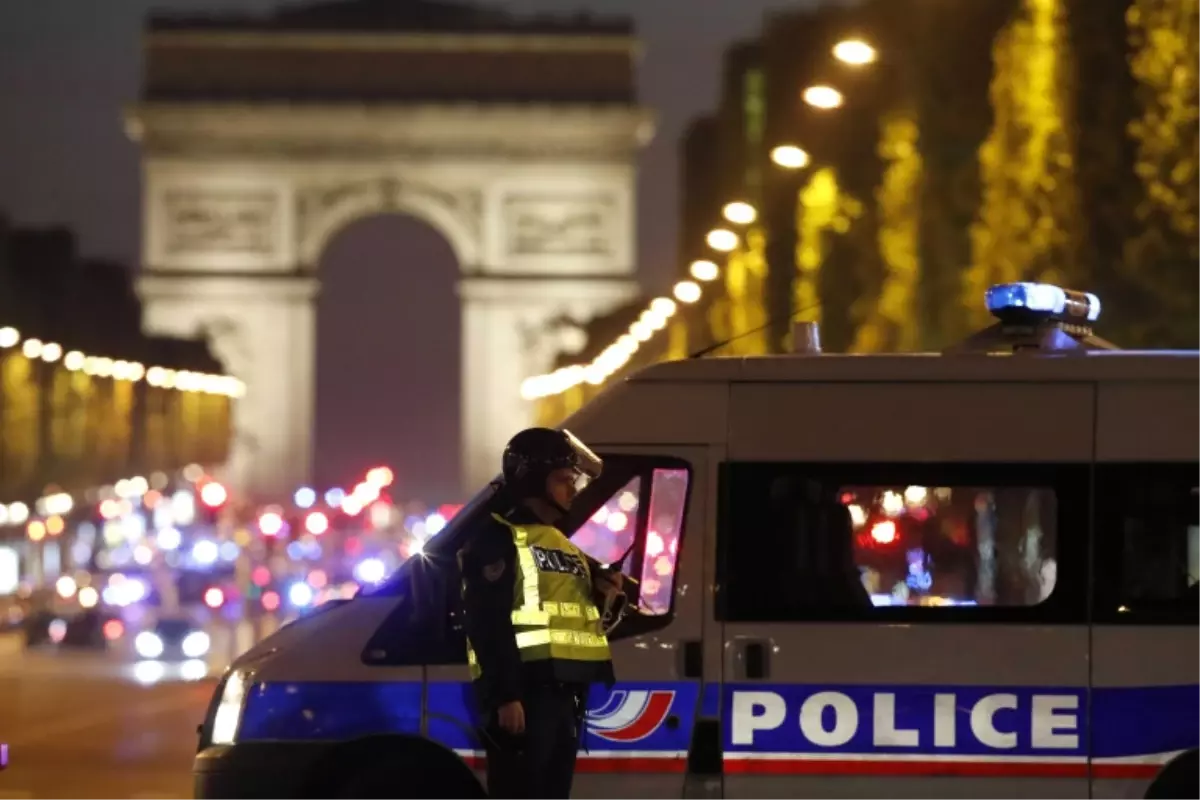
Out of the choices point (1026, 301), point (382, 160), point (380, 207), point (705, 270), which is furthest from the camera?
point (380, 207)

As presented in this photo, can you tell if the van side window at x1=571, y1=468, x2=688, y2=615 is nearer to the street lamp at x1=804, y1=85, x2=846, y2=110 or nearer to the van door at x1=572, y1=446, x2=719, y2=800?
the van door at x1=572, y1=446, x2=719, y2=800

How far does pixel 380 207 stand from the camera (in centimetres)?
7038

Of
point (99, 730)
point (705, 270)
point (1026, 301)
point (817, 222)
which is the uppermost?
point (817, 222)

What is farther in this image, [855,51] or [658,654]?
[855,51]

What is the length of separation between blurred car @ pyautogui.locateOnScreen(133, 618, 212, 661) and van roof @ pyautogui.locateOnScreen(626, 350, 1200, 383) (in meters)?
24.9

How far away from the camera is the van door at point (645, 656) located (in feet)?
28.9

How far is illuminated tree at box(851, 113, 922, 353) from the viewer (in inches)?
1108

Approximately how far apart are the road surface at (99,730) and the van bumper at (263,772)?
4.64 m

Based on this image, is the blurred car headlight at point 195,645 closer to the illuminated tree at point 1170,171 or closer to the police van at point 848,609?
the illuminated tree at point 1170,171

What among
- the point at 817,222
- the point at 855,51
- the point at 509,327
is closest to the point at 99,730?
the point at 855,51

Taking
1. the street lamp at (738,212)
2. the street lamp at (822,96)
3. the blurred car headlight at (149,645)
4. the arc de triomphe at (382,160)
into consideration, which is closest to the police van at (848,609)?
the street lamp at (822,96)

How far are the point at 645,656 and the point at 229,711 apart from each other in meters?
1.26

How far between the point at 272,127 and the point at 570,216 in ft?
22.6

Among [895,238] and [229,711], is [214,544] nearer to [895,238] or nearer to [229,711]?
[895,238]
